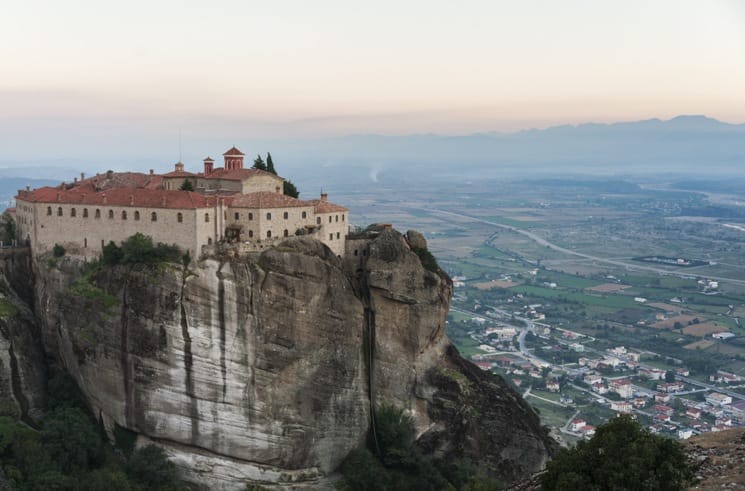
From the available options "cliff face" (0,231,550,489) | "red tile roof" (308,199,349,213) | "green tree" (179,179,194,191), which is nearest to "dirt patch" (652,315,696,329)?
"cliff face" (0,231,550,489)

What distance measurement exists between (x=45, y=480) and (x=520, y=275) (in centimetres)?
12886

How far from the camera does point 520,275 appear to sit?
16050cm

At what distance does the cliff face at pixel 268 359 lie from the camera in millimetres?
44312

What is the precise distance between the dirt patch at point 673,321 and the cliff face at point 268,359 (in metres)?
73.8

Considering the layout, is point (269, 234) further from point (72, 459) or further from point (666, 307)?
point (666, 307)

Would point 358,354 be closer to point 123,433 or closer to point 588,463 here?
point 123,433

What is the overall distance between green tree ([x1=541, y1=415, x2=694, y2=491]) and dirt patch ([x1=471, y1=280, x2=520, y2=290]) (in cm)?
12238

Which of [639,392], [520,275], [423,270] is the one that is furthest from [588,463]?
[520,275]

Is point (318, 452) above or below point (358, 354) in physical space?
below

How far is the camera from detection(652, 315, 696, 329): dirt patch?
11725cm

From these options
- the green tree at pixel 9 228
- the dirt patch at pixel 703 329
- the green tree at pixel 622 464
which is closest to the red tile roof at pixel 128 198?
the green tree at pixel 9 228

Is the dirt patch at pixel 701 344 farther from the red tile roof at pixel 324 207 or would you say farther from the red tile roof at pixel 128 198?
the red tile roof at pixel 128 198

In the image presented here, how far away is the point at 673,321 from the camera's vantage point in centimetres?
12031

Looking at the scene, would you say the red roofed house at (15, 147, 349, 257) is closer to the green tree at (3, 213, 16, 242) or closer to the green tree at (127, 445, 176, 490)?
the green tree at (3, 213, 16, 242)
